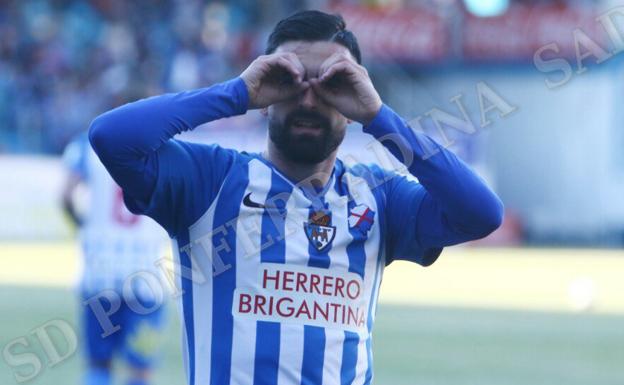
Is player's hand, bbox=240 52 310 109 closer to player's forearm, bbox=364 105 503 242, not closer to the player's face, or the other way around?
the player's face

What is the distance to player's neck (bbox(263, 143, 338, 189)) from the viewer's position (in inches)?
148

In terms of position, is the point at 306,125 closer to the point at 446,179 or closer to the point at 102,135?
the point at 446,179

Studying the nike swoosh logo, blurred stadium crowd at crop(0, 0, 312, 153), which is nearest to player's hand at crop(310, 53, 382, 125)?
the nike swoosh logo

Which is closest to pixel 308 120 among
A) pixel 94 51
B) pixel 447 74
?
pixel 447 74

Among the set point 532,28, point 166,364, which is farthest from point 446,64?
point 166,364

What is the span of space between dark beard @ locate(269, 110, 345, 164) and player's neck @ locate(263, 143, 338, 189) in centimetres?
8

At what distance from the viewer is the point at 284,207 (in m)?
3.72

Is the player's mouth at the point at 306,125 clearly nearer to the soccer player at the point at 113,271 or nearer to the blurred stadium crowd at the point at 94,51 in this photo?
the soccer player at the point at 113,271

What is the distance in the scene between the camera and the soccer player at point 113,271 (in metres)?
7.93

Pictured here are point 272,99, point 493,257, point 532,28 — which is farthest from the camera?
point 532,28

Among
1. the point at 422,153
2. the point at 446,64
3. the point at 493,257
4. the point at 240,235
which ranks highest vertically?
the point at 446,64

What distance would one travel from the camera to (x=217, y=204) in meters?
3.69

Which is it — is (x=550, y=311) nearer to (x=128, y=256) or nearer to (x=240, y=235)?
(x=128, y=256)

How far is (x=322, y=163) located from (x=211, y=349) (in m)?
0.62
